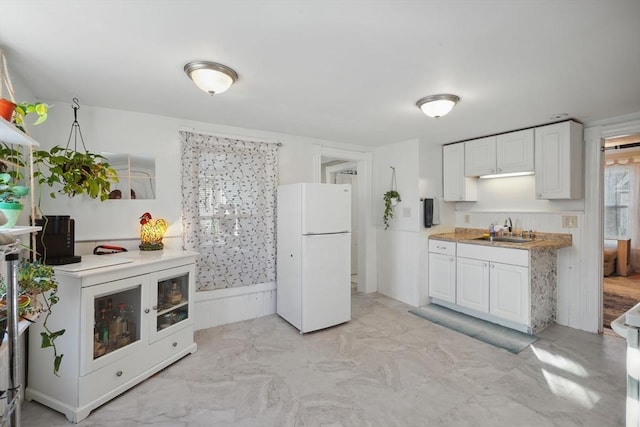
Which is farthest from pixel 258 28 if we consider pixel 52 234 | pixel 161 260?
pixel 52 234

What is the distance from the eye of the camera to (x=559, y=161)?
309 cm

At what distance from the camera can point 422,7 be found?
137cm

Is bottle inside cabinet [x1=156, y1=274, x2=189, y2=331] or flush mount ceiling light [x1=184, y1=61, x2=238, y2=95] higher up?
flush mount ceiling light [x1=184, y1=61, x2=238, y2=95]

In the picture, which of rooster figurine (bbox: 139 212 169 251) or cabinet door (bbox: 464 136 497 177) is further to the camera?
cabinet door (bbox: 464 136 497 177)

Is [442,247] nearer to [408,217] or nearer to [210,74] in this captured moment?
[408,217]

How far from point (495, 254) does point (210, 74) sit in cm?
324

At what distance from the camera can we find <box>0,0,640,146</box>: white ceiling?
1407 mm

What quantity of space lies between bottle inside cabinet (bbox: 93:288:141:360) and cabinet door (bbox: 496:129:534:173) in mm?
3945

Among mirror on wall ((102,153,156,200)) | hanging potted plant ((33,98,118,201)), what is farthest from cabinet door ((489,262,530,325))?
hanging potted plant ((33,98,118,201))

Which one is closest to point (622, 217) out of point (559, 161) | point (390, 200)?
point (559, 161)

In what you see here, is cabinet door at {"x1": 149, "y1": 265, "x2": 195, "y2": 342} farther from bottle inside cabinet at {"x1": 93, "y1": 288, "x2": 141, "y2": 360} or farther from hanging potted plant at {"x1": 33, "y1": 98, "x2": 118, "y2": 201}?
hanging potted plant at {"x1": 33, "y1": 98, "x2": 118, "y2": 201}

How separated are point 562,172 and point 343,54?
2744 millimetres

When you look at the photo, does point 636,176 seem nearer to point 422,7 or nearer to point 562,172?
point 562,172

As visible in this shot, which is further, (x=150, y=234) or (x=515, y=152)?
(x=515, y=152)
